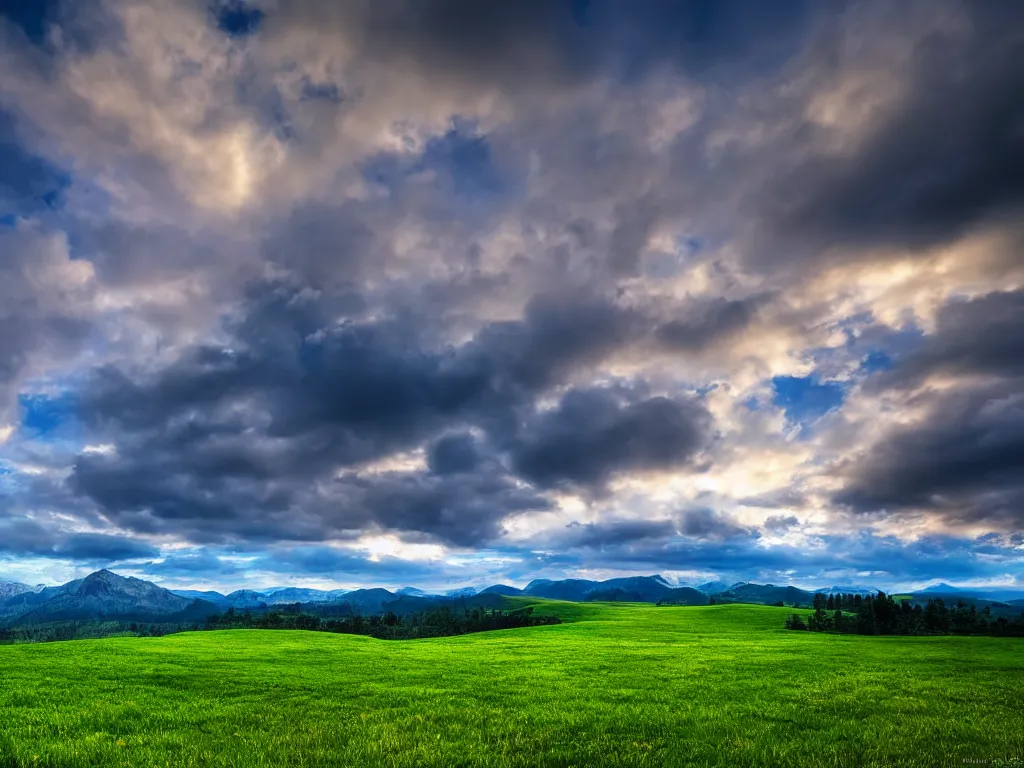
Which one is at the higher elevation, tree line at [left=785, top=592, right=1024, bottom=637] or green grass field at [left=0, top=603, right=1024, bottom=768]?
green grass field at [left=0, top=603, right=1024, bottom=768]

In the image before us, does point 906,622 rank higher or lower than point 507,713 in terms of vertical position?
lower

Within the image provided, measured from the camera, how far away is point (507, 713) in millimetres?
18969

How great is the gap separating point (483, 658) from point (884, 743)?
32.2 meters

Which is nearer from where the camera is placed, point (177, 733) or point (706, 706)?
point (177, 733)

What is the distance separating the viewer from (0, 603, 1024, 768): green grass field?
1350 centimetres

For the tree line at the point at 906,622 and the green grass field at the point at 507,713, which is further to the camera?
the tree line at the point at 906,622

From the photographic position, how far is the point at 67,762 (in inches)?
518

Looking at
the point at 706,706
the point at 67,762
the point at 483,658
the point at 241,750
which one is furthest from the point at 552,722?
the point at 483,658

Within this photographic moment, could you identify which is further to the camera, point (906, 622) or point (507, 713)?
point (906, 622)

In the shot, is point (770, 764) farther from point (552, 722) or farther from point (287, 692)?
point (287, 692)

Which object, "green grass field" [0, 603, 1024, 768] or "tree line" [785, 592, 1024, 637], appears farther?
"tree line" [785, 592, 1024, 637]

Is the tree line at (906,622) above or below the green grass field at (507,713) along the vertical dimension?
below

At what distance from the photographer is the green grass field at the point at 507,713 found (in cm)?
1350

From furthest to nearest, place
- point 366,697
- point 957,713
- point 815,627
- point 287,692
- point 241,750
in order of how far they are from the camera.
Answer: point 815,627 → point 287,692 → point 366,697 → point 957,713 → point 241,750
